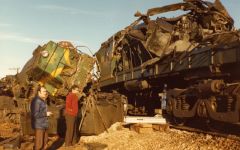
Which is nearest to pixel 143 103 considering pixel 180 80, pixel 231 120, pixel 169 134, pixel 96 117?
pixel 180 80

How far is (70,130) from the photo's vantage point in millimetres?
10594

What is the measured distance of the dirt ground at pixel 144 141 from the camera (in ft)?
27.9

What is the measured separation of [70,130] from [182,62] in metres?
3.67

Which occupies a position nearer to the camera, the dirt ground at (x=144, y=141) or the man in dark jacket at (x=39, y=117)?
the dirt ground at (x=144, y=141)

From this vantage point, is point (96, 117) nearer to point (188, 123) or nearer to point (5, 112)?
point (188, 123)

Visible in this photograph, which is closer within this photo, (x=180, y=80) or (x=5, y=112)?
(x=180, y=80)

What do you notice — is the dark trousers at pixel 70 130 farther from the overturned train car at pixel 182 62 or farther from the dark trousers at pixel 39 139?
the overturned train car at pixel 182 62

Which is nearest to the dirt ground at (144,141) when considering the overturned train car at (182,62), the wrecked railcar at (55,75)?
the overturned train car at (182,62)

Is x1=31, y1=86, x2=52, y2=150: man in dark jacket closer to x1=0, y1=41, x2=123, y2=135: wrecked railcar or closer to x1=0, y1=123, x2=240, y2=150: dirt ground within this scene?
x1=0, y1=123, x2=240, y2=150: dirt ground

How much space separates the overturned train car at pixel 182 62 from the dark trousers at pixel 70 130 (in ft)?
10.1

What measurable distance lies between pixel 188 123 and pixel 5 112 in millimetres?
9707

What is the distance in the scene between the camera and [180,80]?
12.6 meters

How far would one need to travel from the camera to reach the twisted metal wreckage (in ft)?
31.8

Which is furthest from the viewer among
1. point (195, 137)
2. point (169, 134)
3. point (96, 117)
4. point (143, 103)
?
point (143, 103)
